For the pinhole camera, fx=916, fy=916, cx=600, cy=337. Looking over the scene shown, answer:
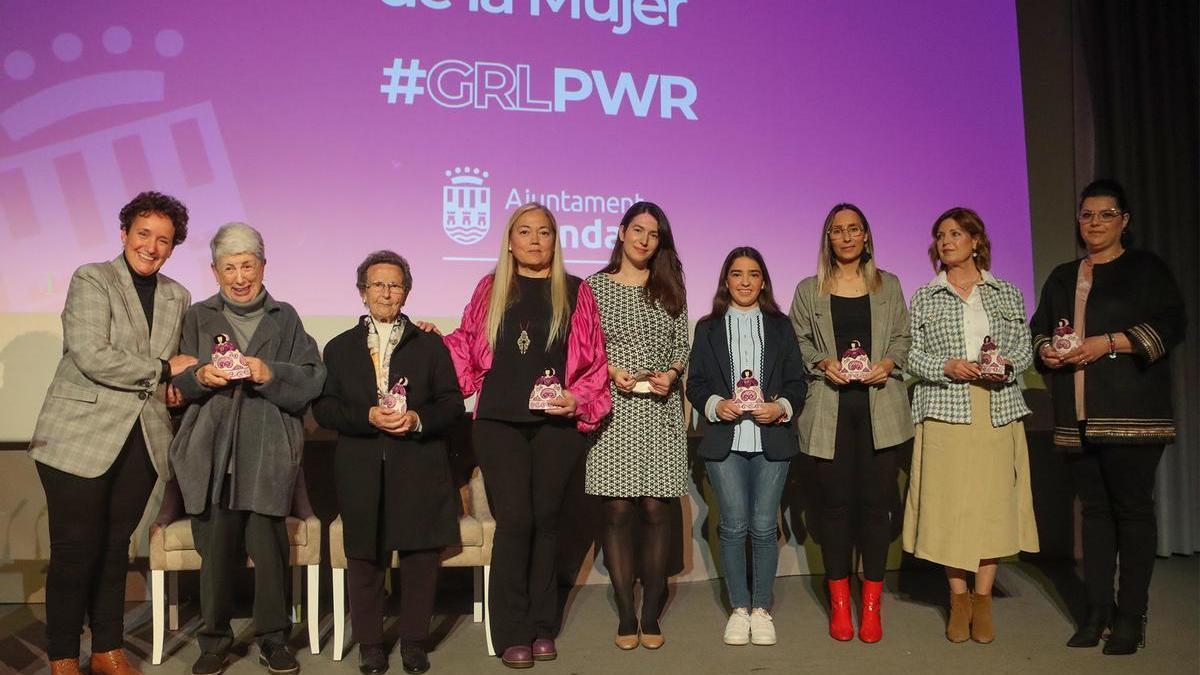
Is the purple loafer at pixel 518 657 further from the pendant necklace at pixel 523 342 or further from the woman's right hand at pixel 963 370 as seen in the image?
the woman's right hand at pixel 963 370

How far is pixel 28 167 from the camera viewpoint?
3.76 m

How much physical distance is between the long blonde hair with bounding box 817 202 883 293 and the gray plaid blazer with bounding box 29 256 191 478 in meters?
2.31

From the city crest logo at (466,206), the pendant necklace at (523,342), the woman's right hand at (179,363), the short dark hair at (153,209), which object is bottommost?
the woman's right hand at (179,363)

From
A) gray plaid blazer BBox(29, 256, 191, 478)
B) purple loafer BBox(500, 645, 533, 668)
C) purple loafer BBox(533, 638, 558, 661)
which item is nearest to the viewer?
gray plaid blazer BBox(29, 256, 191, 478)

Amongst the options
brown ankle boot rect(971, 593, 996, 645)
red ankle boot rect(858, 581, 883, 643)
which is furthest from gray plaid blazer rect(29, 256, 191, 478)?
brown ankle boot rect(971, 593, 996, 645)

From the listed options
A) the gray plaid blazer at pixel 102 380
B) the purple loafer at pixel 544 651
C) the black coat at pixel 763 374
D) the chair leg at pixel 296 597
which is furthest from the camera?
the chair leg at pixel 296 597

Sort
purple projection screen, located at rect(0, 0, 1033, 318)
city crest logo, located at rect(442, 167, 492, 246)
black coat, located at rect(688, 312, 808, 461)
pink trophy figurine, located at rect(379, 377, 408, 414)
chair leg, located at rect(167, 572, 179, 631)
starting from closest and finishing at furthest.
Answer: pink trophy figurine, located at rect(379, 377, 408, 414)
black coat, located at rect(688, 312, 808, 461)
chair leg, located at rect(167, 572, 179, 631)
purple projection screen, located at rect(0, 0, 1033, 318)
city crest logo, located at rect(442, 167, 492, 246)

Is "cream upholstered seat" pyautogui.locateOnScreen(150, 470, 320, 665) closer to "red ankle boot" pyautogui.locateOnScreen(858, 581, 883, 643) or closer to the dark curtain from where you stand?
"red ankle boot" pyautogui.locateOnScreen(858, 581, 883, 643)

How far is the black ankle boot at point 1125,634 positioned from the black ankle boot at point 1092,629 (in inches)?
2.3

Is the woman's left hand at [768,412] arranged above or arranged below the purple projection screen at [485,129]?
below

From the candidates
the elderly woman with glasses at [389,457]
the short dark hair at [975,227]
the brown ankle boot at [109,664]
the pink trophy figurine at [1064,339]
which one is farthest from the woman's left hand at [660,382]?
the brown ankle boot at [109,664]

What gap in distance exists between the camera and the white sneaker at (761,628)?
3.35 meters

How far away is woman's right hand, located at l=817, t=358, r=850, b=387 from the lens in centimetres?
328

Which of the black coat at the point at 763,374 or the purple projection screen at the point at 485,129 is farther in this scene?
the purple projection screen at the point at 485,129
